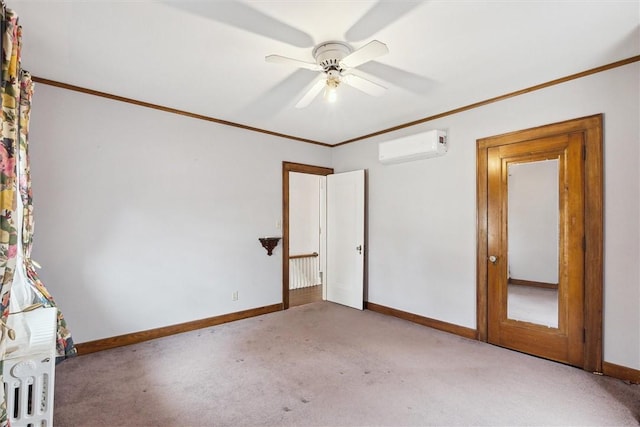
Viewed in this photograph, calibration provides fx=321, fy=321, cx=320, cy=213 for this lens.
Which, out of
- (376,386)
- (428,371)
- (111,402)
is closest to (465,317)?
(428,371)

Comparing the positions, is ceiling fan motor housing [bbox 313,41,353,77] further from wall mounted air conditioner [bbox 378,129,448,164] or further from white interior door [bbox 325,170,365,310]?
white interior door [bbox 325,170,365,310]

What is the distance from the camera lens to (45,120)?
9.52ft

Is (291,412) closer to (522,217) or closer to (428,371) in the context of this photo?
(428,371)

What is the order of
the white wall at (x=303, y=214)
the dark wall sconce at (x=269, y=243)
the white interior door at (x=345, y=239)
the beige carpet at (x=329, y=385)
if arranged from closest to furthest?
the beige carpet at (x=329, y=385) → the dark wall sconce at (x=269, y=243) → the white interior door at (x=345, y=239) → the white wall at (x=303, y=214)

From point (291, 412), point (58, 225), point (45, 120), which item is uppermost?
point (45, 120)

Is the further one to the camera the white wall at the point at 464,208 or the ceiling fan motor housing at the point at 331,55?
the white wall at the point at 464,208

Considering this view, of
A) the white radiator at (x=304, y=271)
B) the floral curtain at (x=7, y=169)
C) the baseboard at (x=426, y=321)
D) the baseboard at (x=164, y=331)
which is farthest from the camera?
the white radiator at (x=304, y=271)

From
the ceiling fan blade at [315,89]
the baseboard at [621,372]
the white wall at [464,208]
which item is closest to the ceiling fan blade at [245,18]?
the ceiling fan blade at [315,89]

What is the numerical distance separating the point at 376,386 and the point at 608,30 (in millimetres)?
2991

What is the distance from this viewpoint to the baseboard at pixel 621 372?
8.16ft

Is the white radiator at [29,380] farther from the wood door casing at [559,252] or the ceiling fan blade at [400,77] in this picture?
the wood door casing at [559,252]

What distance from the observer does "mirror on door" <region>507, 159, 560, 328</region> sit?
9.83ft

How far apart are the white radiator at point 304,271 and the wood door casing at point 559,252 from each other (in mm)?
3558

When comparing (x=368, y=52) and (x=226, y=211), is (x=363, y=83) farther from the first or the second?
(x=226, y=211)
